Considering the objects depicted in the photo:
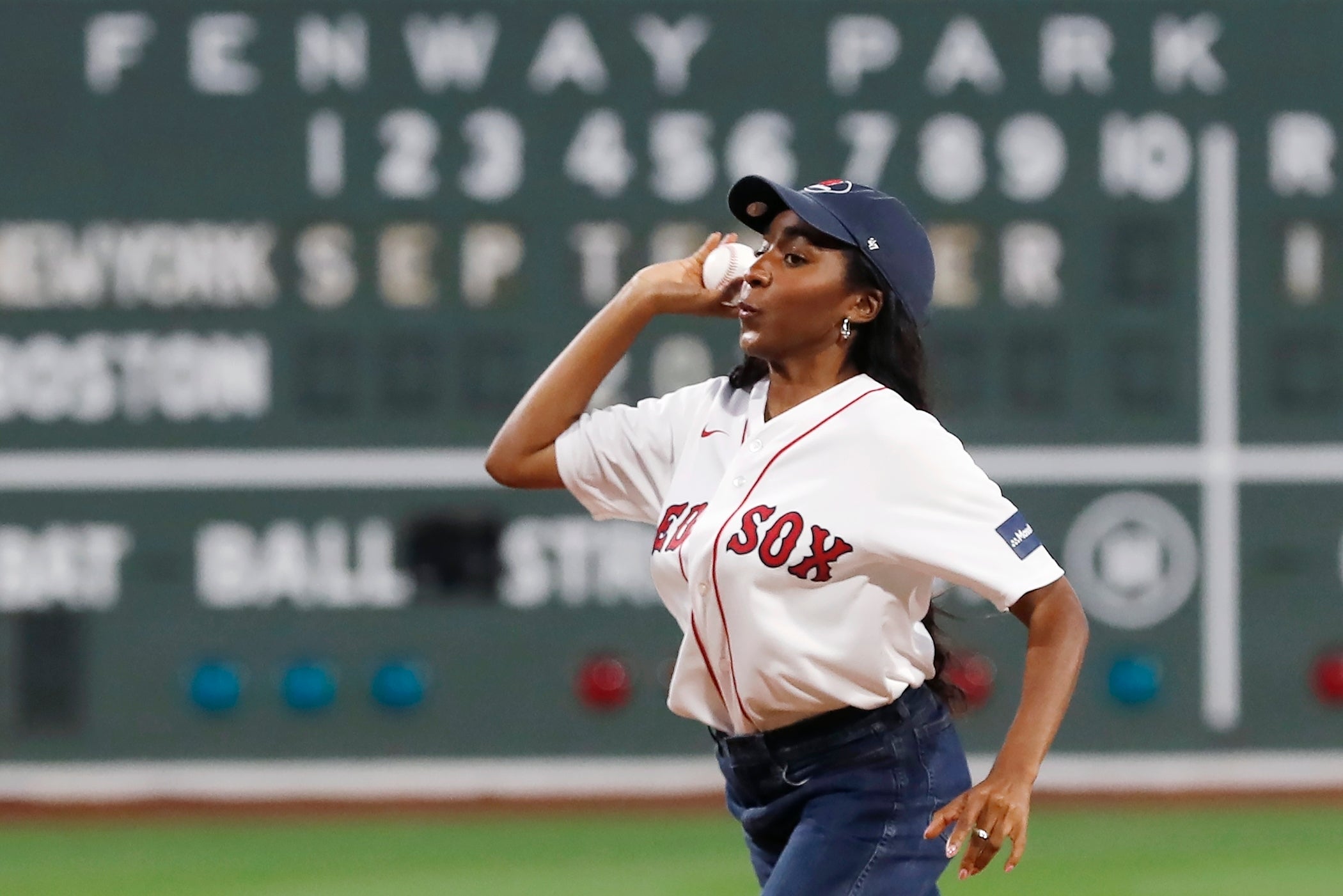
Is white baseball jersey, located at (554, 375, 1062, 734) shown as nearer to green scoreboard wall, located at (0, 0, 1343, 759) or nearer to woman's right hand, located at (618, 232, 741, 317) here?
woman's right hand, located at (618, 232, 741, 317)

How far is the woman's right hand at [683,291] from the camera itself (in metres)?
3.06

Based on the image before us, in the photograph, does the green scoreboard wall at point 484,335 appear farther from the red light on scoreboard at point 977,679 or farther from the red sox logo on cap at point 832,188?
the red sox logo on cap at point 832,188

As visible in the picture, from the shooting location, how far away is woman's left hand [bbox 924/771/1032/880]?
259cm

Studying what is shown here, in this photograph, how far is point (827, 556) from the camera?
8.95 feet

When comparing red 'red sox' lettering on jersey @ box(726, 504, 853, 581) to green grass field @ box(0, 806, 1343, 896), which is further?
green grass field @ box(0, 806, 1343, 896)

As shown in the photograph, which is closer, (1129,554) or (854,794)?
(854,794)

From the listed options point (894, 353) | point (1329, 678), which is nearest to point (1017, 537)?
point (894, 353)

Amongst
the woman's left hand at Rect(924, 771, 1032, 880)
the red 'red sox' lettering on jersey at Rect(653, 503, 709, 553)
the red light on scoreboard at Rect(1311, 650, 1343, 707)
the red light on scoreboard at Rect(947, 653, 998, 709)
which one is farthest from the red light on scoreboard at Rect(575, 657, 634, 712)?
the woman's left hand at Rect(924, 771, 1032, 880)

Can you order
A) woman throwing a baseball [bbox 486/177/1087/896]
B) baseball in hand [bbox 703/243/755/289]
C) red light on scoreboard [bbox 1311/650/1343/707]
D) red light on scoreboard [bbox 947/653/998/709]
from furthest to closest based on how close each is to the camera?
red light on scoreboard [bbox 1311/650/1343/707]
red light on scoreboard [bbox 947/653/998/709]
baseball in hand [bbox 703/243/755/289]
woman throwing a baseball [bbox 486/177/1087/896]

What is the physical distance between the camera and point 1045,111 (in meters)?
6.90

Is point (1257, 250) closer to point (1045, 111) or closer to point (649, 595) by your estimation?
point (1045, 111)

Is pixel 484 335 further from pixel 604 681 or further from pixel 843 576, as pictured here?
pixel 843 576

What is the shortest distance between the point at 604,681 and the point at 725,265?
399 cm

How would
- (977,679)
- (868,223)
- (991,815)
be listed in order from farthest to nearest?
(977,679), (868,223), (991,815)
